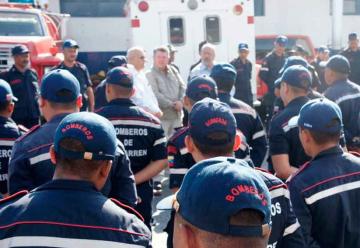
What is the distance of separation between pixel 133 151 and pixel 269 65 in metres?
6.20

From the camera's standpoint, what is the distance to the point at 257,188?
1478mm

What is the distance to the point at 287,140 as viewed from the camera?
4.11m

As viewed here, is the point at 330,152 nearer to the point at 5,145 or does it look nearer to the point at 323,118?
the point at 323,118

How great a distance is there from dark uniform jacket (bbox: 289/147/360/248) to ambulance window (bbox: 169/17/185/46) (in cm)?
783

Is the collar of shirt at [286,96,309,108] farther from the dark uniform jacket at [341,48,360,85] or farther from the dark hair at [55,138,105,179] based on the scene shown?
the dark uniform jacket at [341,48,360,85]

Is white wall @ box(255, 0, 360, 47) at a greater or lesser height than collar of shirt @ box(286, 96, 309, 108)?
greater

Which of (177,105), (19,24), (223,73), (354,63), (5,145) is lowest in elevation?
(177,105)

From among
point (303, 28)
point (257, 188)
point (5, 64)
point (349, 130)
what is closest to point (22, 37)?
point (5, 64)

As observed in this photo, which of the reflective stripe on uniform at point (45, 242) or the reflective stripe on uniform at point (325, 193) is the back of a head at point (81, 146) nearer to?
the reflective stripe on uniform at point (45, 242)

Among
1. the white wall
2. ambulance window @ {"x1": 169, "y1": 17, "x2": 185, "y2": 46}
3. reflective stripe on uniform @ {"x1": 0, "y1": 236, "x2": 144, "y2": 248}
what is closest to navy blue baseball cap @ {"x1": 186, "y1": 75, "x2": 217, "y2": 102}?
reflective stripe on uniform @ {"x1": 0, "y1": 236, "x2": 144, "y2": 248}

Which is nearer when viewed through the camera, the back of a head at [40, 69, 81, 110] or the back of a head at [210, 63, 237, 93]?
the back of a head at [40, 69, 81, 110]

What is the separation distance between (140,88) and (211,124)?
3.69 meters

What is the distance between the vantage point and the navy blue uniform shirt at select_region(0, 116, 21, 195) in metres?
3.89

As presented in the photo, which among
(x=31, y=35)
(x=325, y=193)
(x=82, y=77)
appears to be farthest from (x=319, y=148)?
(x=31, y=35)
